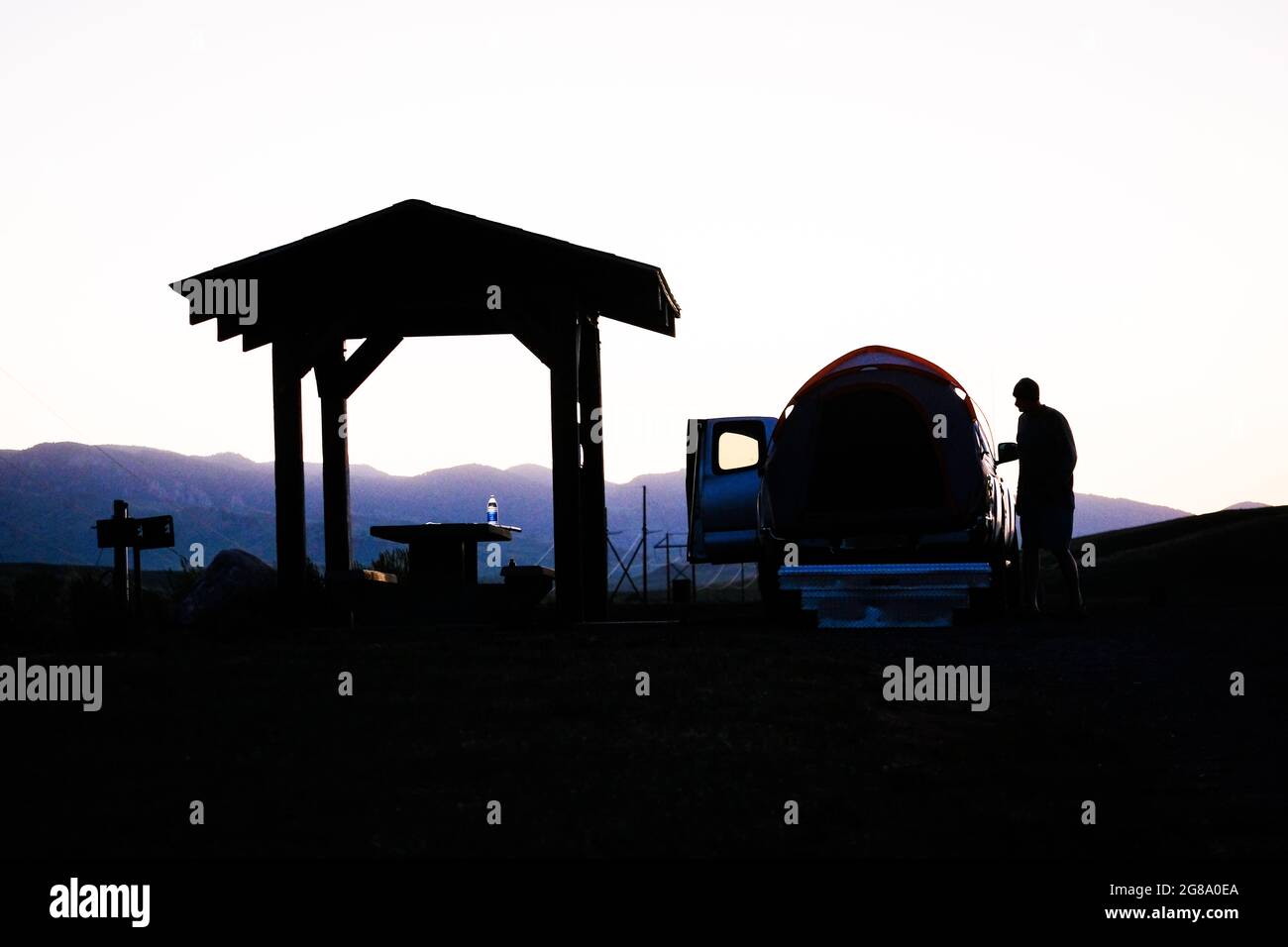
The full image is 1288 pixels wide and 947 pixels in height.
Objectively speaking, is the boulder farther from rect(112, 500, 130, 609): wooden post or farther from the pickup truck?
the pickup truck

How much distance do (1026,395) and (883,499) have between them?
Result: 236cm

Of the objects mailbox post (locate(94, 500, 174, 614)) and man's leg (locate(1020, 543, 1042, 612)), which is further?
mailbox post (locate(94, 500, 174, 614))

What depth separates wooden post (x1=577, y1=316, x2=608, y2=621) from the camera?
59.3 feet

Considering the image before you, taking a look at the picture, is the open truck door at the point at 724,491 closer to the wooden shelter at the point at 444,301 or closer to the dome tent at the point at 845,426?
the wooden shelter at the point at 444,301

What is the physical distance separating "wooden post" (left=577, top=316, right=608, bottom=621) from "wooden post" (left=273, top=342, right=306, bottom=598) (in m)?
3.41

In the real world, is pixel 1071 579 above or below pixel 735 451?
below

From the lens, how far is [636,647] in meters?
13.1

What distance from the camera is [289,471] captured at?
697 inches

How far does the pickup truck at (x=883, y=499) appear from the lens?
1521cm

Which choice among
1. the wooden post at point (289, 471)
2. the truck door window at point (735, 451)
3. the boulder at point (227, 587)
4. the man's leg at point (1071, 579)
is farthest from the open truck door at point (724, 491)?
the boulder at point (227, 587)

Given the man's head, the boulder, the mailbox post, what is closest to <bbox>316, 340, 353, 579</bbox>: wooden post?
the boulder

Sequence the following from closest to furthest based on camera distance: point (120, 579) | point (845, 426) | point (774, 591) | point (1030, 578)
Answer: point (1030, 578), point (774, 591), point (845, 426), point (120, 579)

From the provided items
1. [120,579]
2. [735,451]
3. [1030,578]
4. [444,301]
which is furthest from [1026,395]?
[120,579]

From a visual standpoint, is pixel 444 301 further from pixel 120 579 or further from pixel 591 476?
pixel 120 579
